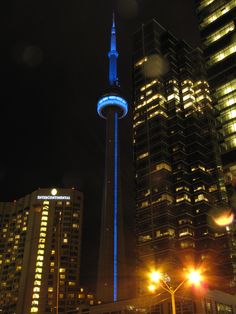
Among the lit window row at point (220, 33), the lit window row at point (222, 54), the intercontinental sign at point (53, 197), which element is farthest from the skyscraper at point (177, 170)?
the lit window row at point (220, 33)

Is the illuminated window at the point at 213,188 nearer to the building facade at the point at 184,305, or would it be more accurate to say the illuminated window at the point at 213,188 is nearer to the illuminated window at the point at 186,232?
the illuminated window at the point at 186,232

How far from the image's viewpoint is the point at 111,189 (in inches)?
6471

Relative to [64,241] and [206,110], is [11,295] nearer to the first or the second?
[64,241]

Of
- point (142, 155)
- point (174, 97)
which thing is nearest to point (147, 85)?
point (174, 97)

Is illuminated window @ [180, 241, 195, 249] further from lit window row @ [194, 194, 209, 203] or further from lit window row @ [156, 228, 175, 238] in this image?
lit window row @ [194, 194, 209, 203]

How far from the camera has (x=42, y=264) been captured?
17788 centimetres

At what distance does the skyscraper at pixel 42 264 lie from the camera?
170125mm

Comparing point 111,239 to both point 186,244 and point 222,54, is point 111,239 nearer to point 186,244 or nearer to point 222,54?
point 186,244

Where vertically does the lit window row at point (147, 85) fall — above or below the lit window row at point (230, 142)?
above

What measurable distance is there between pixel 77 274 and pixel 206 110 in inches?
3837

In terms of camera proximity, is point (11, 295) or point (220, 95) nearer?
point (220, 95)

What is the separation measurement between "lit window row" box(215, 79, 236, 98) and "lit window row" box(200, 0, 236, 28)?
18.3 meters

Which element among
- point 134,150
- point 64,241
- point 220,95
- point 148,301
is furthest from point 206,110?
point 148,301

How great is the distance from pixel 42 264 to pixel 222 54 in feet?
406
